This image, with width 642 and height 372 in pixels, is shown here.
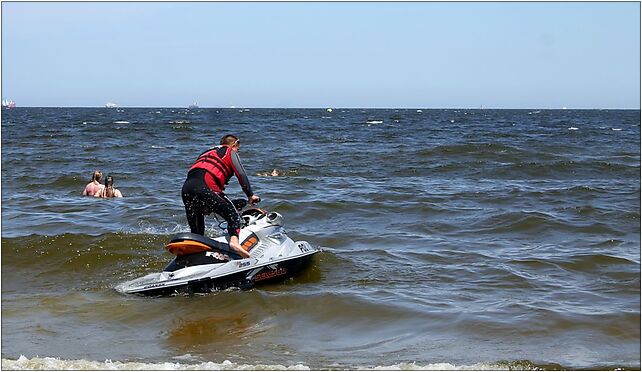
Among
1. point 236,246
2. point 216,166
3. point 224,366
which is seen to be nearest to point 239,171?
point 216,166

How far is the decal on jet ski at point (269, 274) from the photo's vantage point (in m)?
8.99

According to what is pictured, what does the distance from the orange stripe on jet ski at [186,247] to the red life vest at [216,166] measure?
62 cm

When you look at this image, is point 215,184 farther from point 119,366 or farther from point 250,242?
point 119,366

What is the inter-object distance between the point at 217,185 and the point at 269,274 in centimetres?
123

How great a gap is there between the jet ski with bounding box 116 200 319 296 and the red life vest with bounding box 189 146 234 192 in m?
0.49

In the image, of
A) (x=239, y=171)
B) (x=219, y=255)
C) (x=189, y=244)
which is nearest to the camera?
(x=189, y=244)

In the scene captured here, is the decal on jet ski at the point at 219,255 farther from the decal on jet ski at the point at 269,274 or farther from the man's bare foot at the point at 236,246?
the decal on jet ski at the point at 269,274

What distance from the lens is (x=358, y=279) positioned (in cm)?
971

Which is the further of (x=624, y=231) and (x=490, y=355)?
(x=624, y=231)

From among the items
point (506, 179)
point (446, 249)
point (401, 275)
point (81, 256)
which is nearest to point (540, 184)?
point (506, 179)

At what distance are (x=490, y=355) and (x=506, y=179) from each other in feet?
47.3

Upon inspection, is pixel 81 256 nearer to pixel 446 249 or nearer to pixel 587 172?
pixel 446 249

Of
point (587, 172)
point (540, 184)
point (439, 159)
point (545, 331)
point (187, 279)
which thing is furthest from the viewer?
point (439, 159)

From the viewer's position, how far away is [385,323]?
7785 mm
